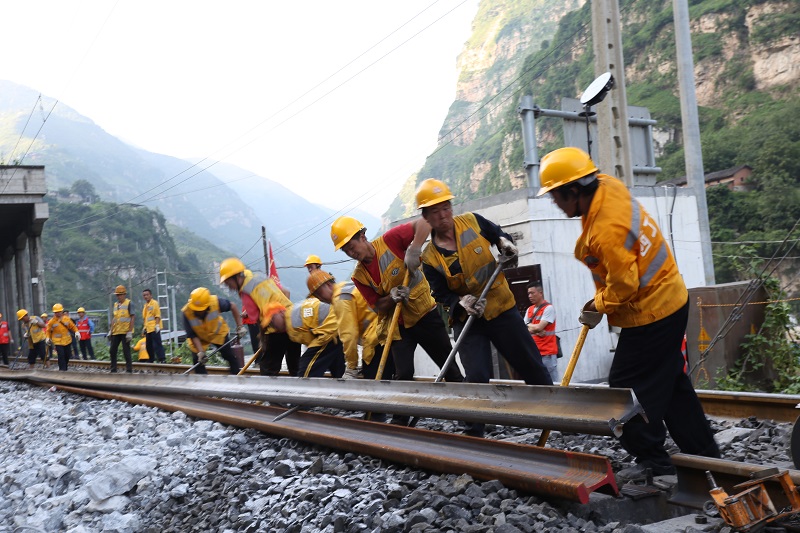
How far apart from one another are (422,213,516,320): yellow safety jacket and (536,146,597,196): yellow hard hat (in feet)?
5.01

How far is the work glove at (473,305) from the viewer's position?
17.5 ft

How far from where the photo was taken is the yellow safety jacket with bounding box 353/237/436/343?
632cm

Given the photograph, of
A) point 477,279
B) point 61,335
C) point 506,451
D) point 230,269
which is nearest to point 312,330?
point 230,269

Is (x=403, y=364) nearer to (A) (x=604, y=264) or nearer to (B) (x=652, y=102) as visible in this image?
(A) (x=604, y=264)

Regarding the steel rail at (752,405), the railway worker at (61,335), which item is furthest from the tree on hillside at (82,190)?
the steel rail at (752,405)

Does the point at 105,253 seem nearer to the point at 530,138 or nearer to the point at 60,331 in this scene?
the point at 60,331

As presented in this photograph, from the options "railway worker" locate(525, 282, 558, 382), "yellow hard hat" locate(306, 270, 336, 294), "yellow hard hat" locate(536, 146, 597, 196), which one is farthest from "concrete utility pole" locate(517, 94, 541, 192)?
"yellow hard hat" locate(536, 146, 597, 196)

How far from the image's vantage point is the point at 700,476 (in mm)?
3676

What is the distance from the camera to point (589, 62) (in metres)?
95.3

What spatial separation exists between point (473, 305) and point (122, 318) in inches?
470

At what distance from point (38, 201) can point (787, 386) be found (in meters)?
29.6

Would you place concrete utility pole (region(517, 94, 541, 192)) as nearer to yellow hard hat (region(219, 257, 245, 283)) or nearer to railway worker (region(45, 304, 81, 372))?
yellow hard hat (region(219, 257, 245, 283))

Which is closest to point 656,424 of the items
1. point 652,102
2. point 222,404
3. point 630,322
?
point 630,322

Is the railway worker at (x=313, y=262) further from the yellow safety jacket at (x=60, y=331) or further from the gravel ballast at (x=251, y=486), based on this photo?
the yellow safety jacket at (x=60, y=331)
